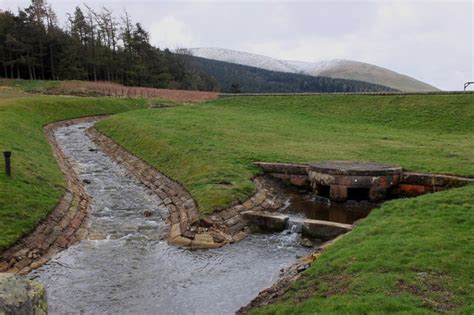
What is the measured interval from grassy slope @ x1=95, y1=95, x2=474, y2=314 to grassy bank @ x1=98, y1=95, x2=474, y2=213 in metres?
0.09

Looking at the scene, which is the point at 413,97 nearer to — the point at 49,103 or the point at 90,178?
the point at 90,178

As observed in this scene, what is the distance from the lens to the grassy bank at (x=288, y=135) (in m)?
23.6

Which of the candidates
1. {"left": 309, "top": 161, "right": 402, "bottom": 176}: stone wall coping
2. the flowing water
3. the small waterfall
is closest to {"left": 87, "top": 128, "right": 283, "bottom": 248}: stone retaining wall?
Result: the flowing water

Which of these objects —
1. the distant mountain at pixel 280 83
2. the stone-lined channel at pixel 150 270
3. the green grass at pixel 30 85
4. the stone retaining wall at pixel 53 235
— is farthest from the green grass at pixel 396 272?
the distant mountain at pixel 280 83

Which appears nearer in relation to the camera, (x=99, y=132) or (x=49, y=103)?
(x=99, y=132)

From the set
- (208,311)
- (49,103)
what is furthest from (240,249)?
(49,103)

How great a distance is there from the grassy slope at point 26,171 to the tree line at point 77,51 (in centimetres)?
3975

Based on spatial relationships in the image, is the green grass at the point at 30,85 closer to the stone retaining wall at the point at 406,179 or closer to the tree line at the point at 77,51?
the tree line at the point at 77,51

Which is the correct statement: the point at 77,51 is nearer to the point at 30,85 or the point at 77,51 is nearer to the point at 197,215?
the point at 30,85

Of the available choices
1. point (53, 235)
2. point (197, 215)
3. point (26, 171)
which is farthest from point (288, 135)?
point (53, 235)

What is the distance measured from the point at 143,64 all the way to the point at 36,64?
21.3 metres

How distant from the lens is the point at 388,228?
14500mm

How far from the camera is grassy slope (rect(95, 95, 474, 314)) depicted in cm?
1009

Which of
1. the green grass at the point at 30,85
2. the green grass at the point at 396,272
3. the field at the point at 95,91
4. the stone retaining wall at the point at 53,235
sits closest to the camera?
the green grass at the point at 396,272
